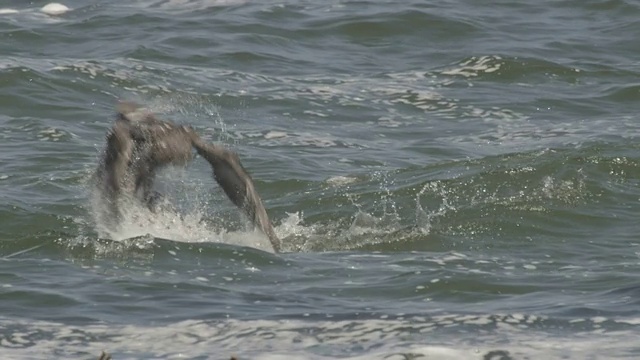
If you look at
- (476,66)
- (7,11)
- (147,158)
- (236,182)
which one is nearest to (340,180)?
(236,182)

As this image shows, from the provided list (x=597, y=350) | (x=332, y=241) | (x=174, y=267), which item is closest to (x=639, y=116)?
(x=332, y=241)

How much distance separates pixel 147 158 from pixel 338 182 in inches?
148

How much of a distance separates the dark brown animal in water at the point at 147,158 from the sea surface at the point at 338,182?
263mm

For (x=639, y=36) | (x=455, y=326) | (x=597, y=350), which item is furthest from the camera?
(x=639, y=36)

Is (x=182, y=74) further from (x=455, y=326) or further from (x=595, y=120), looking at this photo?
(x=455, y=326)

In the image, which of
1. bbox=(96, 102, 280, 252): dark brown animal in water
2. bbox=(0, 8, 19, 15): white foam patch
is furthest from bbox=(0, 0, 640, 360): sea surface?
bbox=(96, 102, 280, 252): dark brown animal in water

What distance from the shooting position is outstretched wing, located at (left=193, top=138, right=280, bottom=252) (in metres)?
9.90

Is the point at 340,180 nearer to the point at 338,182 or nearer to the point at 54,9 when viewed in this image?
the point at 338,182

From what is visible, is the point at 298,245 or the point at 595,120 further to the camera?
the point at 595,120

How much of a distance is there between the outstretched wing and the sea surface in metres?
0.16

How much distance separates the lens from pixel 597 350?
7652 millimetres

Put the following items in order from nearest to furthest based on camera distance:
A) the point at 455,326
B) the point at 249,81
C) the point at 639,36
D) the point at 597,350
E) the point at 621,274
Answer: the point at 597,350 < the point at 455,326 < the point at 621,274 < the point at 249,81 < the point at 639,36

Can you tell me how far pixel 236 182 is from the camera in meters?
10.1

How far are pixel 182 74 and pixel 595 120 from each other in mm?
4353
